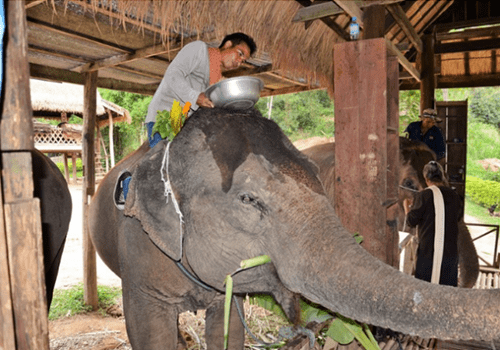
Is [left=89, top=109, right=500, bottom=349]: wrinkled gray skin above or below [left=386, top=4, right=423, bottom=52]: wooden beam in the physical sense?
below

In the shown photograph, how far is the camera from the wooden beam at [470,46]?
7.93 meters

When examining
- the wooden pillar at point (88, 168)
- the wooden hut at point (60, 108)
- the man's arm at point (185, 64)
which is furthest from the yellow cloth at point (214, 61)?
the wooden hut at point (60, 108)

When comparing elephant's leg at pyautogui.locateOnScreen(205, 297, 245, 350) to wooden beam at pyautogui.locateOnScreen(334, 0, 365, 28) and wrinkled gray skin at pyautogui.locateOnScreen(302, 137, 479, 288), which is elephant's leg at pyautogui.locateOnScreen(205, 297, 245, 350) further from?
wooden beam at pyautogui.locateOnScreen(334, 0, 365, 28)

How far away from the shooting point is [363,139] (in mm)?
2988

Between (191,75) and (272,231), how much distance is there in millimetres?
1556

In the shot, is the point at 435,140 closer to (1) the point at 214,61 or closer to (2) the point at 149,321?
(1) the point at 214,61

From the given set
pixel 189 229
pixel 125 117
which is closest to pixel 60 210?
pixel 189 229

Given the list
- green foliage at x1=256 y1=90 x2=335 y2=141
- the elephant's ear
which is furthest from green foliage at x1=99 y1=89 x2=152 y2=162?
the elephant's ear

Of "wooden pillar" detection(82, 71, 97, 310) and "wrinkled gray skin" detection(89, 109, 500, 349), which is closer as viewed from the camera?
Result: "wrinkled gray skin" detection(89, 109, 500, 349)

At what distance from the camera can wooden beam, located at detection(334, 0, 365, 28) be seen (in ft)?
10.8

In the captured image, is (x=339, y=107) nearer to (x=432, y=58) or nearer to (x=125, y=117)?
(x=432, y=58)

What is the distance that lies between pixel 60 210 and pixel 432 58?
23.3 feet

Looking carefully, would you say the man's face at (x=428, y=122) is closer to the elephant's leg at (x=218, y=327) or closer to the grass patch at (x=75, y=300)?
the elephant's leg at (x=218, y=327)

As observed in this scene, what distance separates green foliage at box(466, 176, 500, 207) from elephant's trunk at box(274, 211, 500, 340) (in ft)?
52.0
